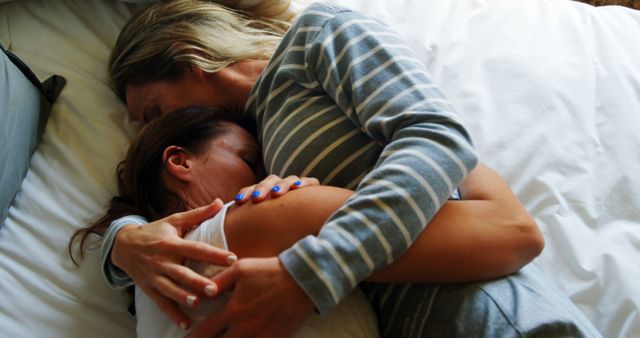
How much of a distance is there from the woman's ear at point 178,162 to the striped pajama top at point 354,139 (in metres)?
0.10

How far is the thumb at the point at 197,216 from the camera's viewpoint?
78 centimetres

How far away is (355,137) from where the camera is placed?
85 cm

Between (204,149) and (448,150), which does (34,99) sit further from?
(448,150)

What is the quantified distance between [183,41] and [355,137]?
1.46ft

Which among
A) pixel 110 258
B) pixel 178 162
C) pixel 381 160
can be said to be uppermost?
pixel 381 160

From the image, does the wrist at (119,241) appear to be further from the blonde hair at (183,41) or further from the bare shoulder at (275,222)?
the blonde hair at (183,41)

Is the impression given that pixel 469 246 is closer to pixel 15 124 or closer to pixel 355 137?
pixel 355 137

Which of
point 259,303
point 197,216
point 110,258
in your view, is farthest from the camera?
point 110,258

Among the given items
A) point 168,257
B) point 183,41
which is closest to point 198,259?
point 168,257

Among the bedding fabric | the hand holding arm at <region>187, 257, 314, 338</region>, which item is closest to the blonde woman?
the hand holding arm at <region>187, 257, 314, 338</region>

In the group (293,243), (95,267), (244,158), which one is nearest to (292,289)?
(293,243)

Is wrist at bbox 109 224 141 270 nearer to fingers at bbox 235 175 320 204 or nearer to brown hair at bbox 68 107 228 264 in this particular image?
brown hair at bbox 68 107 228 264

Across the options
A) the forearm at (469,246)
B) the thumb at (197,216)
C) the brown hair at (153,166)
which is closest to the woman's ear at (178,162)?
the brown hair at (153,166)

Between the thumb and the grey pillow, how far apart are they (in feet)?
1.37
